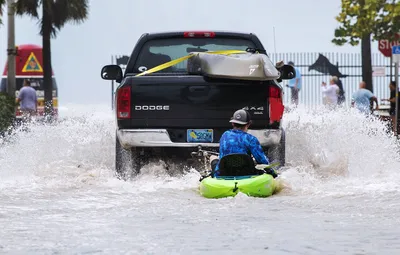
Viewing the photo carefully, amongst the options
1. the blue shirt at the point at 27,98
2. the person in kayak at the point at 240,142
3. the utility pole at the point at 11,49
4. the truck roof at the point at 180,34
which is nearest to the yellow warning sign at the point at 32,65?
the blue shirt at the point at 27,98

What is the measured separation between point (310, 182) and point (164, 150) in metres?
1.94

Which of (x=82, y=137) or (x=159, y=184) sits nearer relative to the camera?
(x=159, y=184)

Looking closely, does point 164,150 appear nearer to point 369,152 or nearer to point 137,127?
point 137,127

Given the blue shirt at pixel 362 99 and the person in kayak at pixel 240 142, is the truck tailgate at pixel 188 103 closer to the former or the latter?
the person in kayak at pixel 240 142

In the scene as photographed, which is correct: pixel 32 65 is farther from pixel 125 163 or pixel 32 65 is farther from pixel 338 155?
pixel 125 163

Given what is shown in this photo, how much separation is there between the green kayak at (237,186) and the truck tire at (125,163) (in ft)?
5.91

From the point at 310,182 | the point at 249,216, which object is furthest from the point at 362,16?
the point at 249,216

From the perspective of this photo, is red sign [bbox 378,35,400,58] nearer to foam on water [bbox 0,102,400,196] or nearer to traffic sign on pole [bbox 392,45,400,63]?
traffic sign on pole [bbox 392,45,400,63]

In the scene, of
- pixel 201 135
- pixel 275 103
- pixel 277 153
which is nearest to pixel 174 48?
pixel 201 135

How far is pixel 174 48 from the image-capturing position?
1686cm

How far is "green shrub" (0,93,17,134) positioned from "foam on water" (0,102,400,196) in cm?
689

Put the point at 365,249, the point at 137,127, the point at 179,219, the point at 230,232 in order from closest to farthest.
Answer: the point at 365,249 < the point at 230,232 < the point at 179,219 < the point at 137,127

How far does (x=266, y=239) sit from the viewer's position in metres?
10.8

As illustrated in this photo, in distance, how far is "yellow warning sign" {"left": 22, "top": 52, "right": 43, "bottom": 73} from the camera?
48969mm
